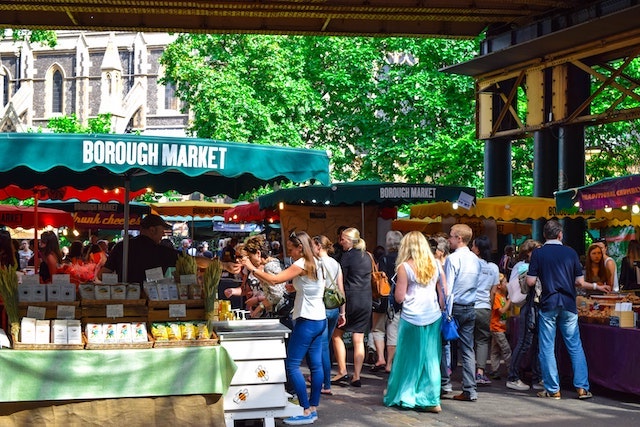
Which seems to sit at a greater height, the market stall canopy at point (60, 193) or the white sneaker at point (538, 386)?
the market stall canopy at point (60, 193)

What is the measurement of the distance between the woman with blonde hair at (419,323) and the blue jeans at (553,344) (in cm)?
146

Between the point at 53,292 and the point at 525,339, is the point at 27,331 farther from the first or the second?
the point at 525,339

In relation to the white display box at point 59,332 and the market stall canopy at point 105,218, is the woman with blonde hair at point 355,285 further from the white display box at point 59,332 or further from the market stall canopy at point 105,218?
the market stall canopy at point 105,218

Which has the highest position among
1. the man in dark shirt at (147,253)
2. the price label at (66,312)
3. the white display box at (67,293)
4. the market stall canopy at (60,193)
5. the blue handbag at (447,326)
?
the market stall canopy at (60,193)

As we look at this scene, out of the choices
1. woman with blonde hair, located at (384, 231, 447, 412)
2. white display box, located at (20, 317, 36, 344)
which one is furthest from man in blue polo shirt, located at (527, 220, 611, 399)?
white display box, located at (20, 317, 36, 344)

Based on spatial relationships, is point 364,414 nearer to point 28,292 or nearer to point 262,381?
point 262,381

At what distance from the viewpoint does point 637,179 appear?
11.3 meters

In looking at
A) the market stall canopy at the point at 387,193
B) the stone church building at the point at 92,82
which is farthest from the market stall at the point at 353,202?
the stone church building at the point at 92,82

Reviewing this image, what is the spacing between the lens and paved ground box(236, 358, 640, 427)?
9523 millimetres

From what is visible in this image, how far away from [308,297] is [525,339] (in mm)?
3358

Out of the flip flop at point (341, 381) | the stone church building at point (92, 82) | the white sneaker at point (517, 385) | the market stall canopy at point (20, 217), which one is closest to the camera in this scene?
the white sneaker at point (517, 385)

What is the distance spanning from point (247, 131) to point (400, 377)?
92.7ft

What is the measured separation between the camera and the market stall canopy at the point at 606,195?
1132 cm

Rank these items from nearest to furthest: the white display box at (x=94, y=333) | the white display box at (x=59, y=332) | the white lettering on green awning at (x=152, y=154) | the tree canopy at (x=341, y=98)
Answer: the white lettering on green awning at (x=152, y=154) → the white display box at (x=59, y=332) → the white display box at (x=94, y=333) → the tree canopy at (x=341, y=98)
